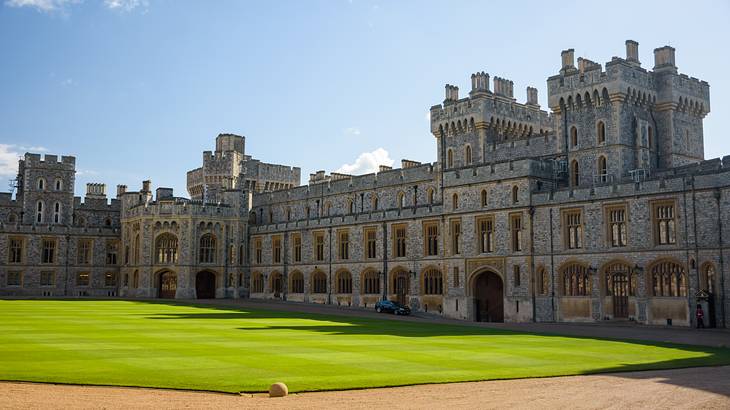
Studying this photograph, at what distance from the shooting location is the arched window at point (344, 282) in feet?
191

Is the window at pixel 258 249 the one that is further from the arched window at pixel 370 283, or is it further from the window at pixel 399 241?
the window at pixel 399 241

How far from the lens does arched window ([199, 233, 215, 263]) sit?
219 ft

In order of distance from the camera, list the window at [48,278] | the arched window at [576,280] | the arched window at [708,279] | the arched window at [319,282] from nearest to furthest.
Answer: the arched window at [708,279] → the arched window at [576,280] → the arched window at [319,282] → the window at [48,278]

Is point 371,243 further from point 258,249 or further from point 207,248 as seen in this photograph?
point 207,248

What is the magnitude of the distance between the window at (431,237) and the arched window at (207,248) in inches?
935

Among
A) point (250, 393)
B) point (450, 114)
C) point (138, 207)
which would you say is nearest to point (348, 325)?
point (250, 393)

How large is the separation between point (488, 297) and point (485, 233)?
13.1 feet

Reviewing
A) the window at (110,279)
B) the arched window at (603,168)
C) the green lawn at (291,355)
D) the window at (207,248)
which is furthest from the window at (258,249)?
the green lawn at (291,355)

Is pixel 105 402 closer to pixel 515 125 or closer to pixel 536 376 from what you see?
pixel 536 376

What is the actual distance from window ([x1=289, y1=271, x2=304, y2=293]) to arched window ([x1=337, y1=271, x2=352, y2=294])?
16.7ft

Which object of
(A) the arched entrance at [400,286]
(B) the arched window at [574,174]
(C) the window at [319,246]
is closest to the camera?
(B) the arched window at [574,174]

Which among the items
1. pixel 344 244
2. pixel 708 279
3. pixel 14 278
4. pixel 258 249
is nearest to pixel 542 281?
pixel 708 279

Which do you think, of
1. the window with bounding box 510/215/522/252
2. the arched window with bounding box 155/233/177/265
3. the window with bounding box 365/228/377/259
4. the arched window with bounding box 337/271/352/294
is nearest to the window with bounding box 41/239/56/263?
the arched window with bounding box 155/233/177/265

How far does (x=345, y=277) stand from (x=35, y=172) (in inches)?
1321
